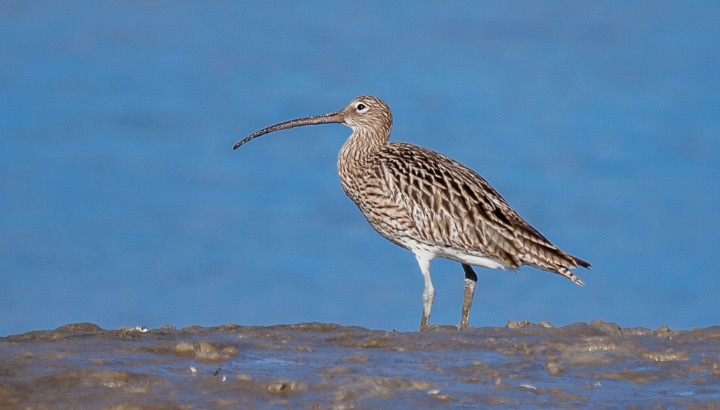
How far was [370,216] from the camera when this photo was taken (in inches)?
536

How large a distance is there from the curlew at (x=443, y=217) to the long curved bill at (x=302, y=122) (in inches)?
56.5

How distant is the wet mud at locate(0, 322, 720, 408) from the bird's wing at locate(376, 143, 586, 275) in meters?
2.44

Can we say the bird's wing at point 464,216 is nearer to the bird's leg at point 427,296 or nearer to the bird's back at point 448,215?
the bird's back at point 448,215

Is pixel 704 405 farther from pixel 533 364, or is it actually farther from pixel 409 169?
pixel 409 169

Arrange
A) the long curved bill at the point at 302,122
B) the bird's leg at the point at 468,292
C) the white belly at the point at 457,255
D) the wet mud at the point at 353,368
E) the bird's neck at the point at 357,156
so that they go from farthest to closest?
the long curved bill at the point at 302,122, the bird's neck at the point at 357,156, the bird's leg at the point at 468,292, the white belly at the point at 457,255, the wet mud at the point at 353,368

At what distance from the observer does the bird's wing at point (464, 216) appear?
12.9 m

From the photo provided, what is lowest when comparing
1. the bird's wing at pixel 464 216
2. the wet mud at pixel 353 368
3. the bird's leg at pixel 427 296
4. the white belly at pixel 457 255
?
the wet mud at pixel 353 368

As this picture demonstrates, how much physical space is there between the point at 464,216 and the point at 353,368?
514cm

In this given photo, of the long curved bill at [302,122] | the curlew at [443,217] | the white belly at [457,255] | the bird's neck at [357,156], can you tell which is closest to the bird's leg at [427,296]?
the curlew at [443,217]

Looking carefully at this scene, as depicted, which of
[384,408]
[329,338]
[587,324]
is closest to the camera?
[384,408]

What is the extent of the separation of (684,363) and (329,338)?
3.13 meters

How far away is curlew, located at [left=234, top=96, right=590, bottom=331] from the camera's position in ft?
42.4

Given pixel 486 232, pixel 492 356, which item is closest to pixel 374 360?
pixel 492 356

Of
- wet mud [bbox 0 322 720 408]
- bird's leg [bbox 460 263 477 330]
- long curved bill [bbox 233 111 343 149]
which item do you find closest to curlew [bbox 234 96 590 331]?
bird's leg [bbox 460 263 477 330]
